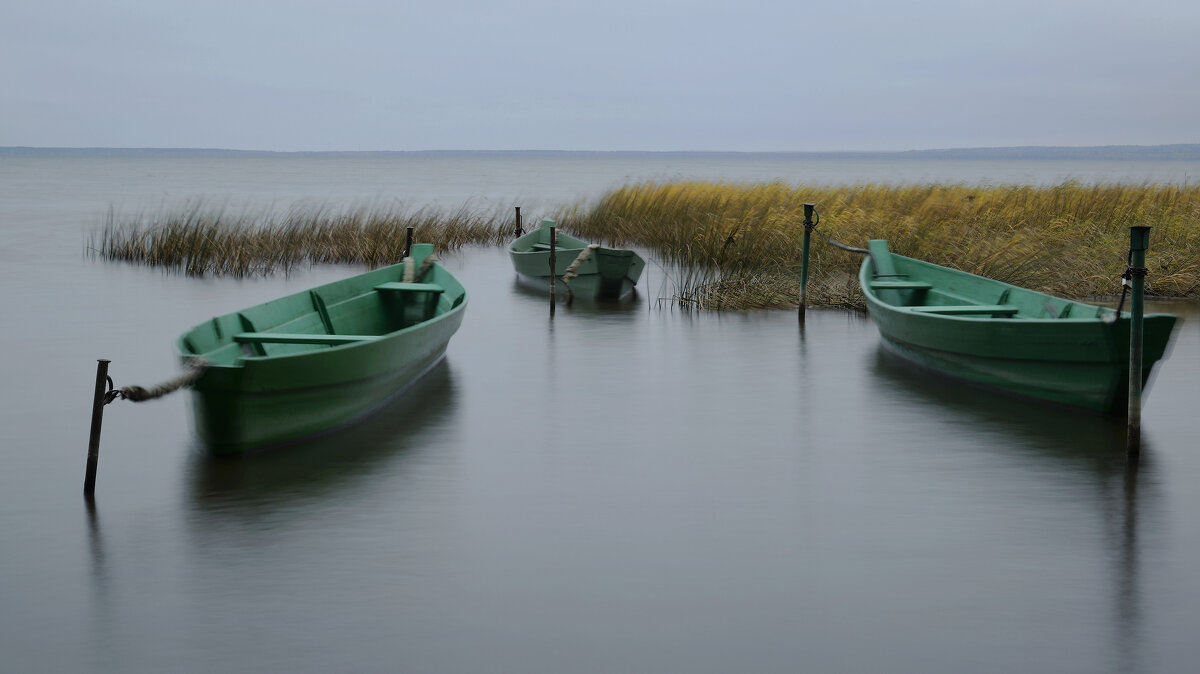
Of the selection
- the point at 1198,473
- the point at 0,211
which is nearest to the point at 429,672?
the point at 1198,473

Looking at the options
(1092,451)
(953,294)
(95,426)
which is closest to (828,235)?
(953,294)

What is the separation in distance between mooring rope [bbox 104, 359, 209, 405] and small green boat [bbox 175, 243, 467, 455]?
0.24 feet

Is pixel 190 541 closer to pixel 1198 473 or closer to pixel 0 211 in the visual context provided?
pixel 1198 473

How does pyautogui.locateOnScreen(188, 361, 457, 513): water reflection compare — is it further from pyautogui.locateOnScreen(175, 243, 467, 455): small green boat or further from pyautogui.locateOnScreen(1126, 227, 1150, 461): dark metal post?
pyautogui.locateOnScreen(1126, 227, 1150, 461): dark metal post

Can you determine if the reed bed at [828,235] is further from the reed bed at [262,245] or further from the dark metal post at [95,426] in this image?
the dark metal post at [95,426]

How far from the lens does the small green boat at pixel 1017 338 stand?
7.98 meters

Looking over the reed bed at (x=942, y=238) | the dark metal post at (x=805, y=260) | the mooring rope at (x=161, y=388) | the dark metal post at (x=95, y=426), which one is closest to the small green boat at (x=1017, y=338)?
the dark metal post at (x=805, y=260)

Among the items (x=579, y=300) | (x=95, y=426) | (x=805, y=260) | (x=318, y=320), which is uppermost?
(x=805, y=260)

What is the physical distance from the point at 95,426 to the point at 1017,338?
22.6 feet

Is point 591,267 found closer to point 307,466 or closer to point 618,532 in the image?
point 307,466

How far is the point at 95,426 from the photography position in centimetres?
617

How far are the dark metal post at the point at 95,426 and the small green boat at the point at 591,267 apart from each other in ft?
31.8


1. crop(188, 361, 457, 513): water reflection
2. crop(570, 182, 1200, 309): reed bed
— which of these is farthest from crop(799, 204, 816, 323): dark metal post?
crop(188, 361, 457, 513): water reflection

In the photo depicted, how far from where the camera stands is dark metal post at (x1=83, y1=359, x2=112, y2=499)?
6035mm
